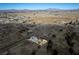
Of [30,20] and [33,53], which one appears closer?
[33,53]

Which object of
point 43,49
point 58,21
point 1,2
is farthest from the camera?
point 58,21

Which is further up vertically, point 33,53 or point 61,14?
point 61,14

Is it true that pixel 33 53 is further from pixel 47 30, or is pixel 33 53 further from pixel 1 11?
pixel 1 11
